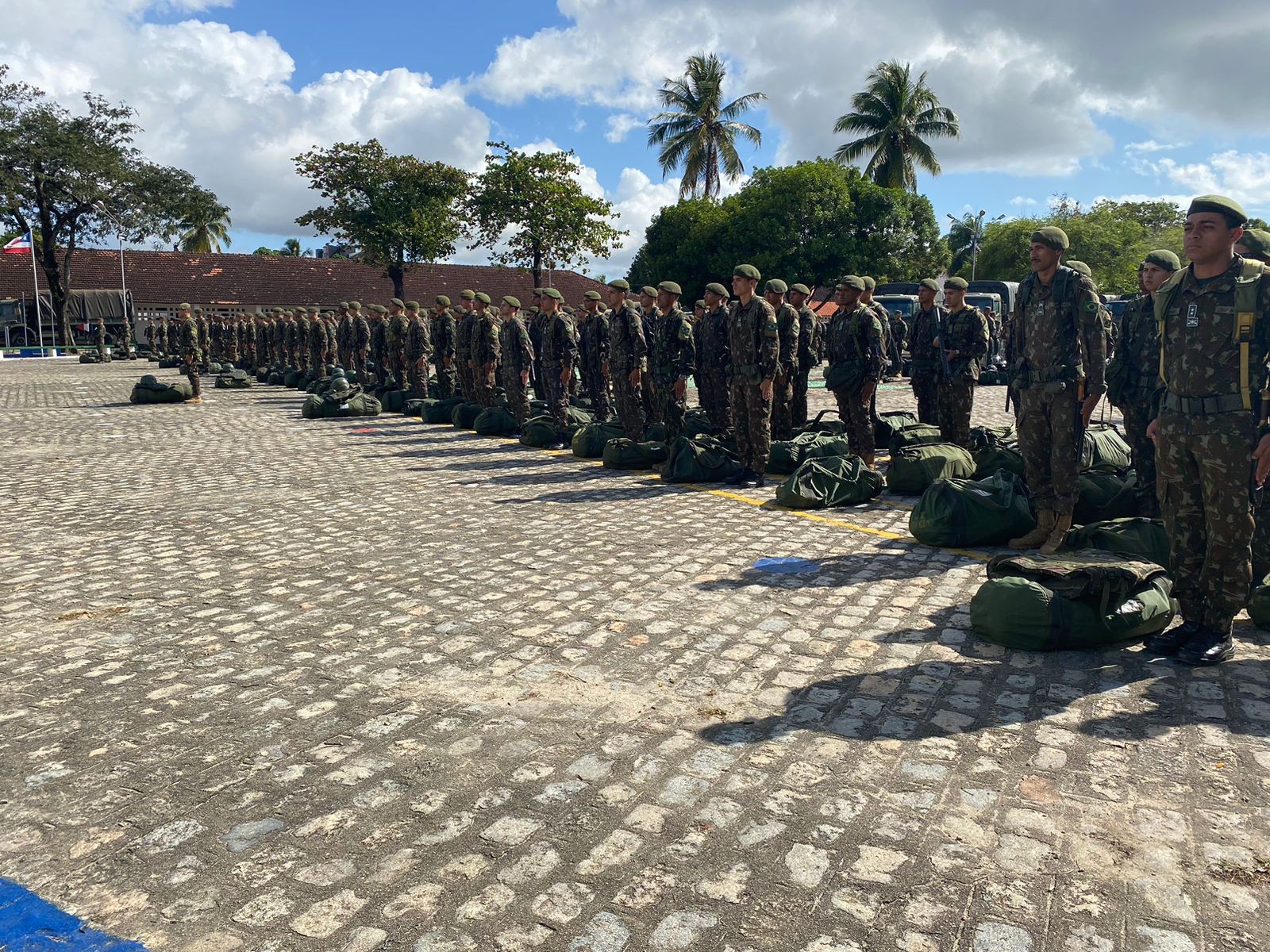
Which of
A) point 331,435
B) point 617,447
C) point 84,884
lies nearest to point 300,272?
point 331,435

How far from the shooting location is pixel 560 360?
13094mm

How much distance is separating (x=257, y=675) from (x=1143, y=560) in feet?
14.7

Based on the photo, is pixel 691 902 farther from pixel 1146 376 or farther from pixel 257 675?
pixel 1146 376

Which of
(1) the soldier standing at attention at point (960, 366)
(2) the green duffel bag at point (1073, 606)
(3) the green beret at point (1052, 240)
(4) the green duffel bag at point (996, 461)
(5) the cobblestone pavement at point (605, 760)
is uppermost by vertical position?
(3) the green beret at point (1052, 240)

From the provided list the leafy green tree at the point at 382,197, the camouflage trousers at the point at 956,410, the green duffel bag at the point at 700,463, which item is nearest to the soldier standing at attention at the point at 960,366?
the camouflage trousers at the point at 956,410

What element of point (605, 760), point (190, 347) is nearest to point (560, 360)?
point (605, 760)

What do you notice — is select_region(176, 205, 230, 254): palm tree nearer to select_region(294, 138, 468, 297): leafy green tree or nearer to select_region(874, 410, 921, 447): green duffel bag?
select_region(294, 138, 468, 297): leafy green tree

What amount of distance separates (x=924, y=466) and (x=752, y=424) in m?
1.76

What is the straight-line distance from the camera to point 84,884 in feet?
8.84

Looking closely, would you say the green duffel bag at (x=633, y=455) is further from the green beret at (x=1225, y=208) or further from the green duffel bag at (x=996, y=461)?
the green beret at (x=1225, y=208)

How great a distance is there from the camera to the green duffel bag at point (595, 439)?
1128 centimetres

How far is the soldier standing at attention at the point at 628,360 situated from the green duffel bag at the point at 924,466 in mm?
3433

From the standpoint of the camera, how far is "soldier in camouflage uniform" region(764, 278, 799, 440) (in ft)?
34.5

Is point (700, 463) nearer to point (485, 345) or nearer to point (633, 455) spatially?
point (633, 455)
